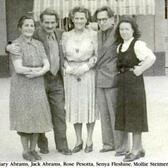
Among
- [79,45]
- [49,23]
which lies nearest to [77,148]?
[79,45]

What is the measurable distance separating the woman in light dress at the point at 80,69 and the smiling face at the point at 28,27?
50 centimetres

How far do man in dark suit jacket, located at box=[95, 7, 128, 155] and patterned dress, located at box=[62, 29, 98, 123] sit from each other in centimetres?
8

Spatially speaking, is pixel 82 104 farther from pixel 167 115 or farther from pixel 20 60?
pixel 167 115

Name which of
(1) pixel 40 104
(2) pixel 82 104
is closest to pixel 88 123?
(2) pixel 82 104

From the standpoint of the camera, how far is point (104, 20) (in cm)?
609

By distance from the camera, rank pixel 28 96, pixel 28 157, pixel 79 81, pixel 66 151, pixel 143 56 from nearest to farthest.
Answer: pixel 143 56 → pixel 28 96 → pixel 28 157 → pixel 79 81 → pixel 66 151

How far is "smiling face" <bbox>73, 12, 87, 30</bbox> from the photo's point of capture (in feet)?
19.8

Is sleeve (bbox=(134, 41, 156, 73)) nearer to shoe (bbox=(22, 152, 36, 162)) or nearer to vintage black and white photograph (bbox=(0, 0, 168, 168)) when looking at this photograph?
vintage black and white photograph (bbox=(0, 0, 168, 168))

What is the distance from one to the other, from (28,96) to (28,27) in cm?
78

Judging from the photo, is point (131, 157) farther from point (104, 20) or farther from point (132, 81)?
point (104, 20)

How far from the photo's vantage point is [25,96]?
584 centimetres

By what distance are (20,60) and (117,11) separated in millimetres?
9992

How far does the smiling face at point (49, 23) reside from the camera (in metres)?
5.98

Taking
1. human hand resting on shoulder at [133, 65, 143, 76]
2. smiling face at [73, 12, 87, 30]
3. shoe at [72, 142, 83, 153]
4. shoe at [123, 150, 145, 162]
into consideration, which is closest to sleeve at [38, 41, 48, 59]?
smiling face at [73, 12, 87, 30]
